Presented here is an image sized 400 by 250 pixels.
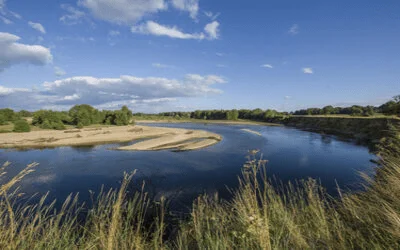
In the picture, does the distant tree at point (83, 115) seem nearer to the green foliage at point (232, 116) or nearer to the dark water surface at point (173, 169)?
the dark water surface at point (173, 169)

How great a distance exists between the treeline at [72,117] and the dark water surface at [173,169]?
3045 centimetres

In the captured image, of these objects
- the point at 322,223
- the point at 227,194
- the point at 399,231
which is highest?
the point at 399,231

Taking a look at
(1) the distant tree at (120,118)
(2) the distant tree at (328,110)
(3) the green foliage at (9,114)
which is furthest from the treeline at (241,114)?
(3) the green foliage at (9,114)

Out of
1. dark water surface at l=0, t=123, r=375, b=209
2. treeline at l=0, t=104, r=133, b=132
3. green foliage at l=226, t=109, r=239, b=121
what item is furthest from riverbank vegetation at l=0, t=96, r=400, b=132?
green foliage at l=226, t=109, r=239, b=121

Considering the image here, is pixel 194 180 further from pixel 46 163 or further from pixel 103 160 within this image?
pixel 46 163

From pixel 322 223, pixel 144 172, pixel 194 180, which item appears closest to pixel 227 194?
pixel 194 180

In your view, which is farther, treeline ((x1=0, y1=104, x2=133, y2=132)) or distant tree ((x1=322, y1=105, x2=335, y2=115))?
distant tree ((x1=322, y1=105, x2=335, y2=115))

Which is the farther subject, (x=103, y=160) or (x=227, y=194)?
(x=103, y=160)

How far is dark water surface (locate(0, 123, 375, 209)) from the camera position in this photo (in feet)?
53.2

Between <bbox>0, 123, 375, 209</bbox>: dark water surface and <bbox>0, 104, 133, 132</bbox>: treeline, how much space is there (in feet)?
99.9

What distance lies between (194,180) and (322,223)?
608 inches

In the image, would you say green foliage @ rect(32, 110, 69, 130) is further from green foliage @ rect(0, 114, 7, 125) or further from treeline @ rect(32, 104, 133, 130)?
green foliage @ rect(0, 114, 7, 125)

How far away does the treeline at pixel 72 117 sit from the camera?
55438 mm

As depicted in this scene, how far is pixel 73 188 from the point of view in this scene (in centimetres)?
1633
